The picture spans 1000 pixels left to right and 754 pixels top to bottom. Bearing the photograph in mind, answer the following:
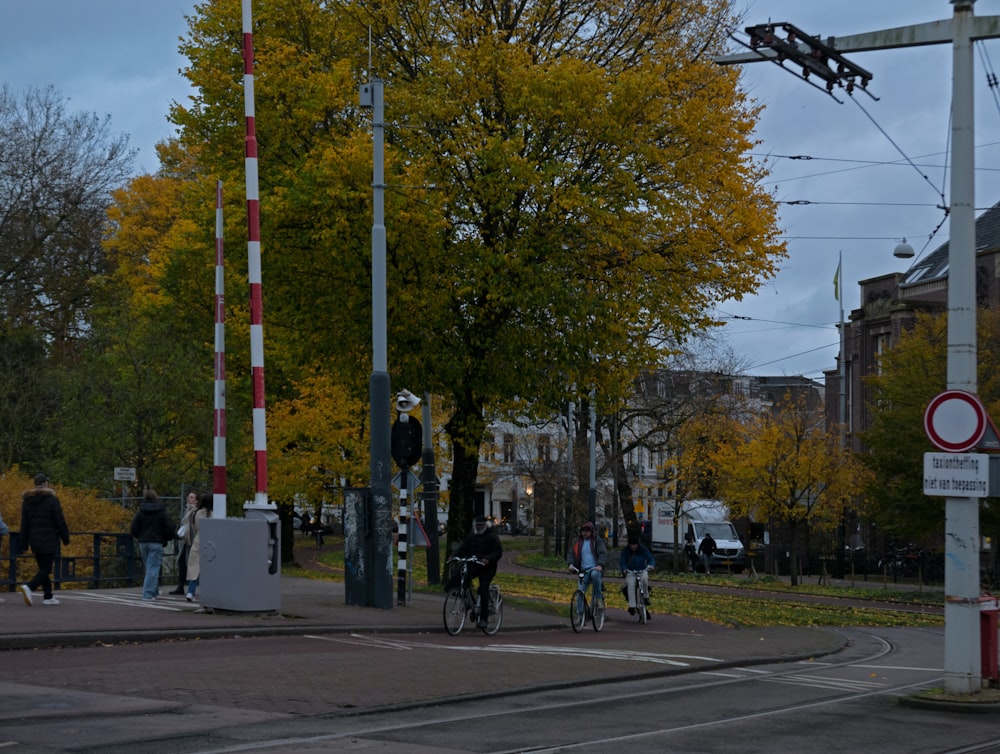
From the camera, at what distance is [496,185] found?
22.8 meters

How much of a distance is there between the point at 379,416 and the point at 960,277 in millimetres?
10230

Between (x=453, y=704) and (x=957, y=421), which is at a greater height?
(x=957, y=421)

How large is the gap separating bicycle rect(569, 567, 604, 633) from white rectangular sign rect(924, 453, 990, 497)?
849 centimetres

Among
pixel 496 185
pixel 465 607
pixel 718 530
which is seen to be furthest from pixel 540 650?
pixel 718 530

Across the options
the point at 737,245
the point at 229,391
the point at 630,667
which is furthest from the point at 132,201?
the point at 630,667

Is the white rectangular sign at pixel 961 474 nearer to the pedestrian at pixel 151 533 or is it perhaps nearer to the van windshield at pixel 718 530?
the pedestrian at pixel 151 533

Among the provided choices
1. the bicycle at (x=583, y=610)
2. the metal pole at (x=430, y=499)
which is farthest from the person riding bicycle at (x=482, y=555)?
the metal pole at (x=430, y=499)

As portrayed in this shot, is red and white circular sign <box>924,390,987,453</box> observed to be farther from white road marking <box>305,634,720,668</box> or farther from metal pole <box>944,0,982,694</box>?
white road marking <box>305,634,720,668</box>

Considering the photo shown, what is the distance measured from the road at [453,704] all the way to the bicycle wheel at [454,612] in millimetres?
1153

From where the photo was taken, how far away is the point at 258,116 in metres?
25.0

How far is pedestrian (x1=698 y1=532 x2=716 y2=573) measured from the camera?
56312 millimetres

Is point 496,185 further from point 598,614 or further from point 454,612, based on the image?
point 454,612

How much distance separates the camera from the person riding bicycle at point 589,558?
20.6m

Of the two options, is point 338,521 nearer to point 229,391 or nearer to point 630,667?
point 229,391
